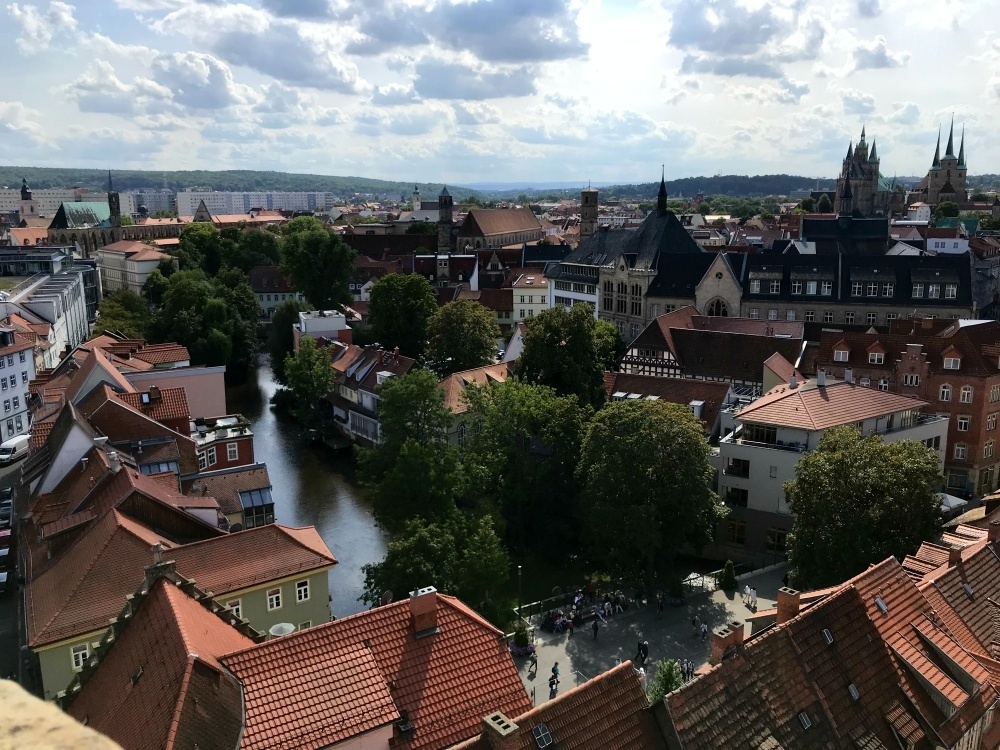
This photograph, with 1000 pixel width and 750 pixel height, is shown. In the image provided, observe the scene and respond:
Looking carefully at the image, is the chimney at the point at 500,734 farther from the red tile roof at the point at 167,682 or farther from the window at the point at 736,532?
the window at the point at 736,532

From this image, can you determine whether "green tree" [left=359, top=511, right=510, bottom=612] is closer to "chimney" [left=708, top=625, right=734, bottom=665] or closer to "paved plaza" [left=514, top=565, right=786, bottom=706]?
"paved plaza" [left=514, top=565, right=786, bottom=706]

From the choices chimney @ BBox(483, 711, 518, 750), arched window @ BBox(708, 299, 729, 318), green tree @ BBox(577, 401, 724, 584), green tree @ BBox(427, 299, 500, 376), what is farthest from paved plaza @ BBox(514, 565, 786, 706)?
arched window @ BBox(708, 299, 729, 318)

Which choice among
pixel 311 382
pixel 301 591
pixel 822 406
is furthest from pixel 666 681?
pixel 311 382

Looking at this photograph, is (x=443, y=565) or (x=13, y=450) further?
(x=13, y=450)

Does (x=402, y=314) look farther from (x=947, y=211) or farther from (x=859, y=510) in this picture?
(x=947, y=211)

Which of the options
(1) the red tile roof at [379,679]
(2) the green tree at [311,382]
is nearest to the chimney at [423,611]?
(1) the red tile roof at [379,679]

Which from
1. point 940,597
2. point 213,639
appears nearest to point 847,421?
point 940,597
